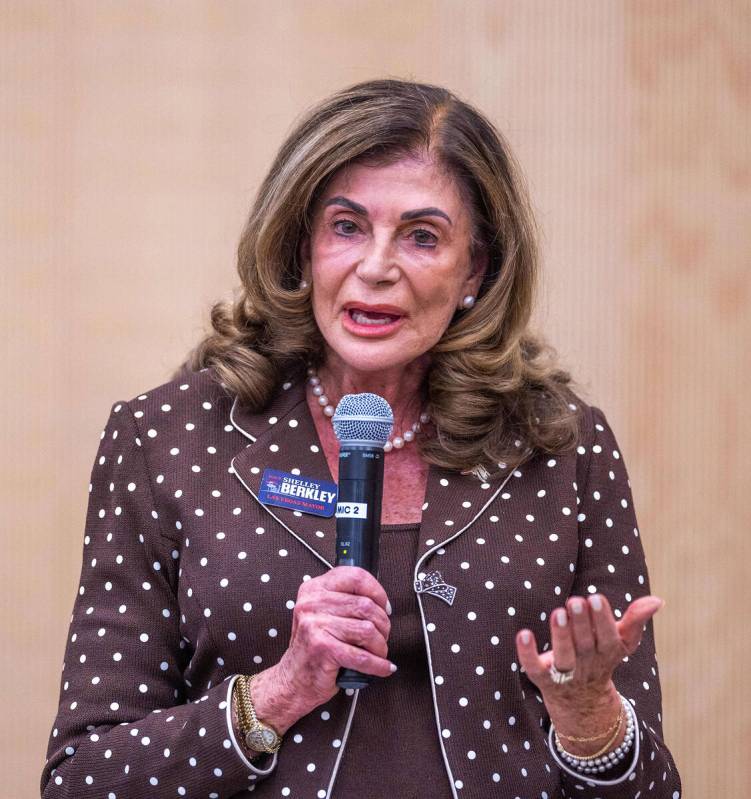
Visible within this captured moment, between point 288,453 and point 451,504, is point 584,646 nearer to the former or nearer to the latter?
point 451,504

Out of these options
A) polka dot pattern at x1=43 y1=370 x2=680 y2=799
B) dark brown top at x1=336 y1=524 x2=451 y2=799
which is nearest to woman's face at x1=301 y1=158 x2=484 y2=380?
polka dot pattern at x1=43 y1=370 x2=680 y2=799

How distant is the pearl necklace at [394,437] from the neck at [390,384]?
0.01m

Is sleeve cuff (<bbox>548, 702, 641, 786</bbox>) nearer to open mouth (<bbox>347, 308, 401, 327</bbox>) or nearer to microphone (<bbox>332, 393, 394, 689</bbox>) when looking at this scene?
microphone (<bbox>332, 393, 394, 689</bbox>)

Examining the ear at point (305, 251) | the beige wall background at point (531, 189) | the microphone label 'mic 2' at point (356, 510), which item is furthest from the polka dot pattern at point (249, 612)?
the beige wall background at point (531, 189)

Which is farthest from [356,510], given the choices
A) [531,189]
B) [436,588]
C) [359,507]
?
[531,189]

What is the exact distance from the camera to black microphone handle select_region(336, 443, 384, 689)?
1548 millimetres

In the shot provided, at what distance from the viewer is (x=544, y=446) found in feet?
7.19

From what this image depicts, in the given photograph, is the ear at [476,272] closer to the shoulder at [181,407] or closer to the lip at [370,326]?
the lip at [370,326]

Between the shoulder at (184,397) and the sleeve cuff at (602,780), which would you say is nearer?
the sleeve cuff at (602,780)

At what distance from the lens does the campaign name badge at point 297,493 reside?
204 centimetres

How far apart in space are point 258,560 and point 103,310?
1.47 m

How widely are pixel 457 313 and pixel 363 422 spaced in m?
0.76

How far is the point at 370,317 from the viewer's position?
2.12 meters

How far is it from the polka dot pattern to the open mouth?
0.23 meters
